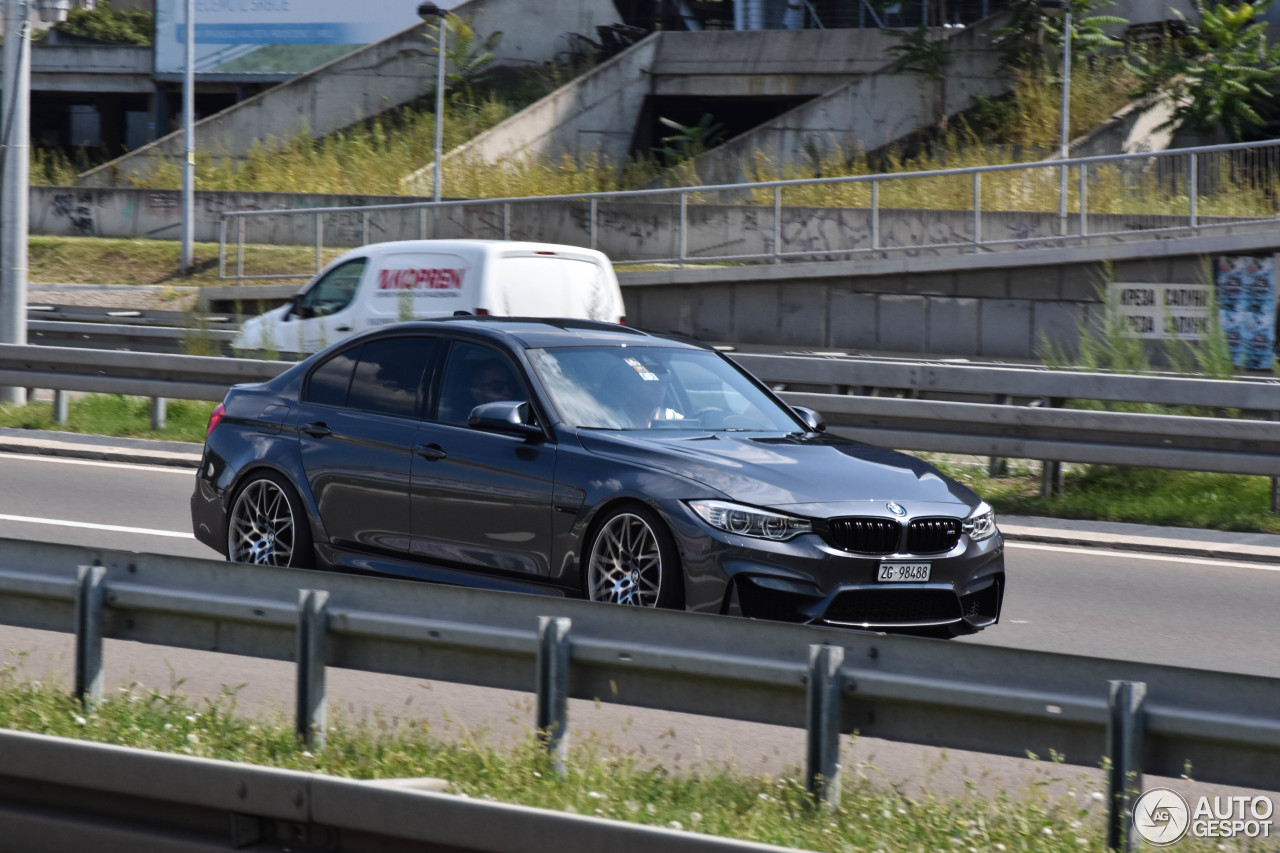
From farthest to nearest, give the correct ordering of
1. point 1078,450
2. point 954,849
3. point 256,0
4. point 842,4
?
1. point 256,0
2. point 842,4
3. point 1078,450
4. point 954,849

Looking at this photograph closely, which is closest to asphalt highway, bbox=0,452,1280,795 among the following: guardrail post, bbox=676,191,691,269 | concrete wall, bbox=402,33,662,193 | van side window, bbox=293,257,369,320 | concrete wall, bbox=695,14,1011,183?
van side window, bbox=293,257,369,320

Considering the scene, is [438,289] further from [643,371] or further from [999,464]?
[643,371]

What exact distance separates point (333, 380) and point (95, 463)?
6593 mm

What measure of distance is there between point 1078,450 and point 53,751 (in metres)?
8.87

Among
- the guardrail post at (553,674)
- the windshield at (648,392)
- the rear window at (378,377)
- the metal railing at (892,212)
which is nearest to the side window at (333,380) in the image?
the rear window at (378,377)

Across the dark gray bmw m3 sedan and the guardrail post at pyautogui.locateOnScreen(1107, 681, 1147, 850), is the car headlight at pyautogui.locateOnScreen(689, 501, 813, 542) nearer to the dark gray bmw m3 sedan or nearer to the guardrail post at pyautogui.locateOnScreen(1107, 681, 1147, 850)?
the dark gray bmw m3 sedan

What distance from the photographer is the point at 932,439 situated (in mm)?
12344

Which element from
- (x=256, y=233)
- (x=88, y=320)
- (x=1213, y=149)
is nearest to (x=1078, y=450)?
(x=1213, y=149)

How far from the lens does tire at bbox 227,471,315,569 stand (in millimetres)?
8055

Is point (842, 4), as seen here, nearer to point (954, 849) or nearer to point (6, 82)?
point (6, 82)

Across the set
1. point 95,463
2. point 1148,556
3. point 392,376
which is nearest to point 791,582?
point 392,376

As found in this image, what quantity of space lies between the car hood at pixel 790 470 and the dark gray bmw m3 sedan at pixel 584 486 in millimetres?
13

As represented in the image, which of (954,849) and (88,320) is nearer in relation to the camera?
(954,849)

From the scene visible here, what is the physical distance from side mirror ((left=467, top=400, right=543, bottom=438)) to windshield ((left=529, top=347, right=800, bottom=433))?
17cm
